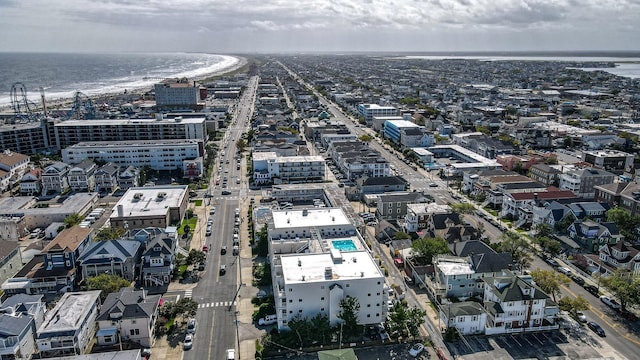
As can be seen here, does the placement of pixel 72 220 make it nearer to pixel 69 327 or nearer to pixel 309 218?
pixel 69 327

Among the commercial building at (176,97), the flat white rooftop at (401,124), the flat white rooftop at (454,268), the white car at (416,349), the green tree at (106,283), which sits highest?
the commercial building at (176,97)

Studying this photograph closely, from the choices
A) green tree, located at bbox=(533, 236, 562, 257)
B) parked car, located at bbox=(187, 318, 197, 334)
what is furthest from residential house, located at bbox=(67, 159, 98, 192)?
green tree, located at bbox=(533, 236, 562, 257)

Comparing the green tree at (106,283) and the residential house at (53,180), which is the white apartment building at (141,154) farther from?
the green tree at (106,283)

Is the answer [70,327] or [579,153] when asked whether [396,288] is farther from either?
[579,153]

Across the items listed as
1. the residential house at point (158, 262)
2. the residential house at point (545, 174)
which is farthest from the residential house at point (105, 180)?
the residential house at point (545, 174)

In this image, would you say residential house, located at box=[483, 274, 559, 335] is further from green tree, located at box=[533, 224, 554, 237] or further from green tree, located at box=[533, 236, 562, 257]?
green tree, located at box=[533, 224, 554, 237]

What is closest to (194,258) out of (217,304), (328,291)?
(217,304)

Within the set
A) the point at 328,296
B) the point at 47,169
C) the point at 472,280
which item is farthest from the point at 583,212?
the point at 47,169
